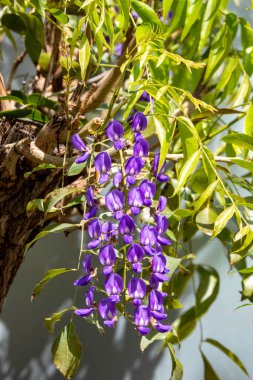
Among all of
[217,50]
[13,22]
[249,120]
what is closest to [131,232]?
[249,120]

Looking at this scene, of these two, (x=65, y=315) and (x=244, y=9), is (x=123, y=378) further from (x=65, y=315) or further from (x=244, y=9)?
(x=244, y=9)

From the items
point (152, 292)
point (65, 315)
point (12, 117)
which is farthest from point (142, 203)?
point (65, 315)

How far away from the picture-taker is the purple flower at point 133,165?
65 cm

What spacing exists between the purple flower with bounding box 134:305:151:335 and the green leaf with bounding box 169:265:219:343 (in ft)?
1.75

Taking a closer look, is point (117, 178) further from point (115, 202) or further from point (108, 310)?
point (108, 310)

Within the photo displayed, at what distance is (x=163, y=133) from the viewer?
0.65m

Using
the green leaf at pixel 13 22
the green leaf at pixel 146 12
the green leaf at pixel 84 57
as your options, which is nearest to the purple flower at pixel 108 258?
the green leaf at pixel 84 57

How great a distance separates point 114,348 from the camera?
1.39m

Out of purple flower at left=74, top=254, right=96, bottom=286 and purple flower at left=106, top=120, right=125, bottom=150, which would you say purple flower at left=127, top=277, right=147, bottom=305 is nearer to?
purple flower at left=74, top=254, right=96, bottom=286

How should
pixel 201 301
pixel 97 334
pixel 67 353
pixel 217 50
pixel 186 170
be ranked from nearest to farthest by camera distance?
pixel 186 170
pixel 67 353
pixel 217 50
pixel 201 301
pixel 97 334

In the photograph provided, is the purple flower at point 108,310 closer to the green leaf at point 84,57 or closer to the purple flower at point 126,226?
the purple flower at point 126,226

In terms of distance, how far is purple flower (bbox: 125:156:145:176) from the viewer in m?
0.65

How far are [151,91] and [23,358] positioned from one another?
90cm

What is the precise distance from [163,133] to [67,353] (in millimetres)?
315
